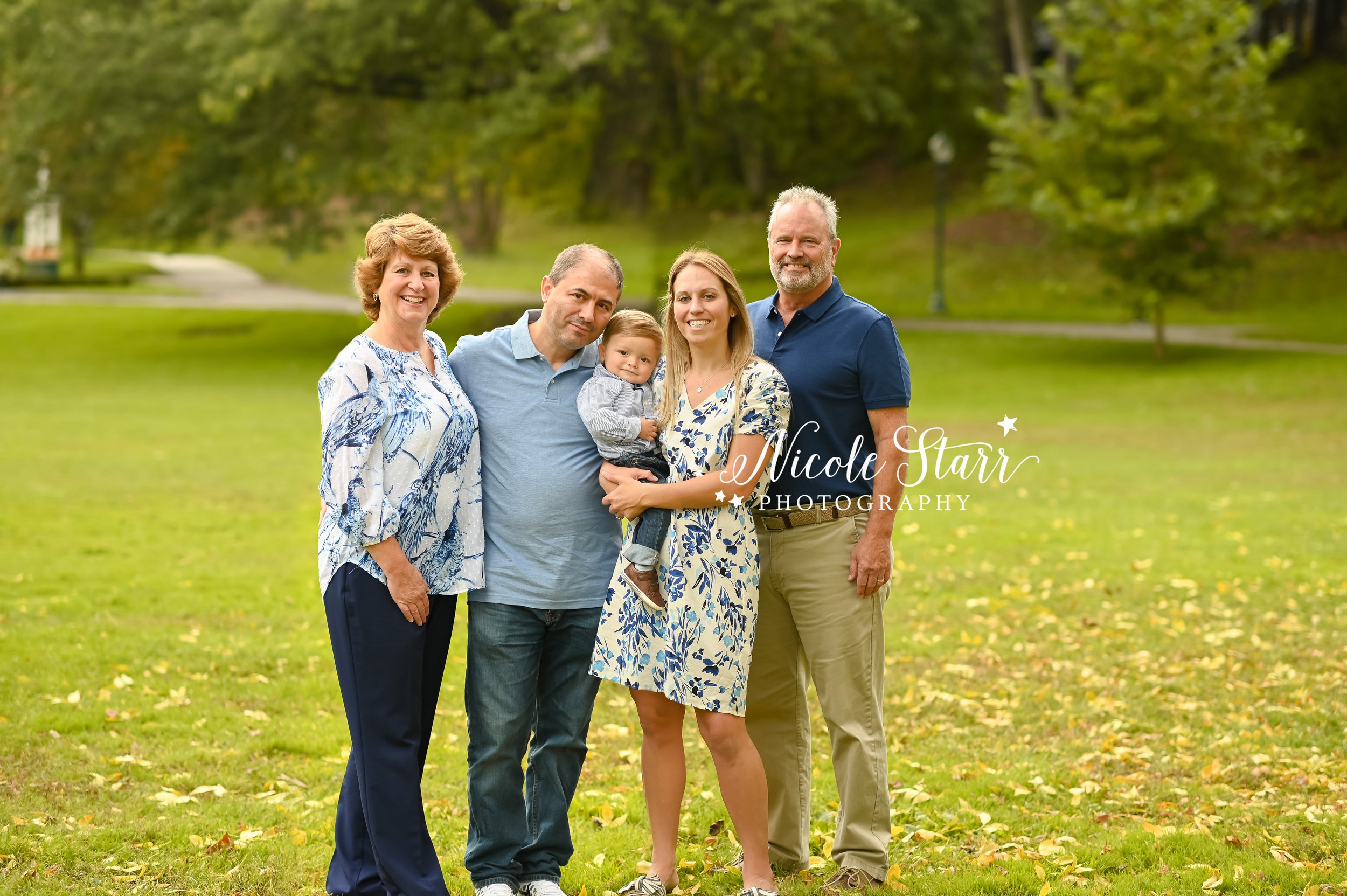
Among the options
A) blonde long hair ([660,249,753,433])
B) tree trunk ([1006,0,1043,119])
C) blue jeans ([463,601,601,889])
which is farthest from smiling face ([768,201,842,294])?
tree trunk ([1006,0,1043,119])

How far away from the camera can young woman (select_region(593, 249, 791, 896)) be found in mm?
3965

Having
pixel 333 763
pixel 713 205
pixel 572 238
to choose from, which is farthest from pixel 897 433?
pixel 713 205

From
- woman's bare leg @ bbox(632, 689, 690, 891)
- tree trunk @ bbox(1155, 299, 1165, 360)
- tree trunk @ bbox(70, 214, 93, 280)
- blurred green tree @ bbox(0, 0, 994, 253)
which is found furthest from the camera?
tree trunk @ bbox(70, 214, 93, 280)

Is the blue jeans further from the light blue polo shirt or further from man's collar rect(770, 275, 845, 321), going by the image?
man's collar rect(770, 275, 845, 321)

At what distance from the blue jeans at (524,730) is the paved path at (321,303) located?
21.7 metres

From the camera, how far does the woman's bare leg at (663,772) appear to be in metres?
4.12

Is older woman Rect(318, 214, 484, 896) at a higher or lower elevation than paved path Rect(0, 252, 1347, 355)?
lower

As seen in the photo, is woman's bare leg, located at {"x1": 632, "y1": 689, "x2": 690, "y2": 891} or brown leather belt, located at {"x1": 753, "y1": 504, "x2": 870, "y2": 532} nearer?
woman's bare leg, located at {"x1": 632, "y1": 689, "x2": 690, "y2": 891}

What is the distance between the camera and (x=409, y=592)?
3.75 metres

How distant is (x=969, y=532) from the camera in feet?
36.4

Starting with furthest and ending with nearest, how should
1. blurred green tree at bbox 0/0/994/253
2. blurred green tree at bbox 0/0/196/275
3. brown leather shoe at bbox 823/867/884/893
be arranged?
blurred green tree at bbox 0/0/196/275, blurred green tree at bbox 0/0/994/253, brown leather shoe at bbox 823/867/884/893

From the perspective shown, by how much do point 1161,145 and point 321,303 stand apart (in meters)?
23.1

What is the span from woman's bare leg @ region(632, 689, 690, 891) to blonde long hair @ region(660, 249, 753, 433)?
36.3 inches

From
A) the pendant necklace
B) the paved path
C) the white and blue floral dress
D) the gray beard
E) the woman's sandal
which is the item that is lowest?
the woman's sandal
